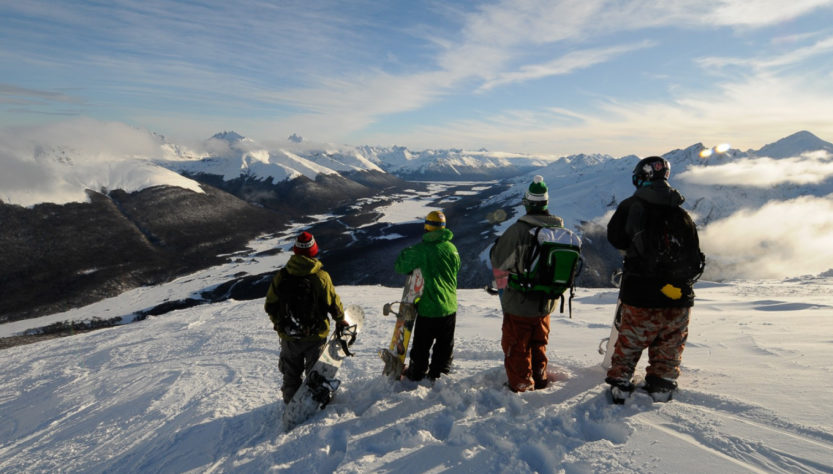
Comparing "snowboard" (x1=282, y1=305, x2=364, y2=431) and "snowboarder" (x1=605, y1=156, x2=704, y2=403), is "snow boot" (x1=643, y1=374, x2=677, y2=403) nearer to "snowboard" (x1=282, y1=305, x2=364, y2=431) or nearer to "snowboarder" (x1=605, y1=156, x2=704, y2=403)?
"snowboarder" (x1=605, y1=156, x2=704, y2=403)

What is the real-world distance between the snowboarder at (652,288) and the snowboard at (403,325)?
98.3 inches

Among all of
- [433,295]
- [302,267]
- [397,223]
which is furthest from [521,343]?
[397,223]

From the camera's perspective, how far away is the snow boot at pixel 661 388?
3.92 m

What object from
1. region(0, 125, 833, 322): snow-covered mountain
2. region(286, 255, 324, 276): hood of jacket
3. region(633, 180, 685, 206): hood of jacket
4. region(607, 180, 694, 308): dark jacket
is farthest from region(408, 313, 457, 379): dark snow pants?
region(0, 125, 833, 322): snow-covered mountain

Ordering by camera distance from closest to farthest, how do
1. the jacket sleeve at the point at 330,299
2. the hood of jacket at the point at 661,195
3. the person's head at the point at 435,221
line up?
the hood of jacket at the point at 661,195
the jacket sleeve at the point at 330,299
the person's head at the point at 435,221

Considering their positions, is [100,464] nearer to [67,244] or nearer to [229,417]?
[229,417]

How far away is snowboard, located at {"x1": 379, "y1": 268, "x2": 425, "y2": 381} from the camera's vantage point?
502cm

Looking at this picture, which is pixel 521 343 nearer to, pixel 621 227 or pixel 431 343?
pixel 431 343

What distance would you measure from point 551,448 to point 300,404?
2871 mm

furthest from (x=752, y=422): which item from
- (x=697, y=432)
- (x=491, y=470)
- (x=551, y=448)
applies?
(x=491, y=470)

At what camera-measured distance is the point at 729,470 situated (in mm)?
2791

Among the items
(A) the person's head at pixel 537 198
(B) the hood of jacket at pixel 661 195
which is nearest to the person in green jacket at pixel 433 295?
(A) the person's head at pixel 537 198

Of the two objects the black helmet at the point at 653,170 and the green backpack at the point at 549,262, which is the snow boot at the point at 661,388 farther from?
the black helmet at the point at 653,170

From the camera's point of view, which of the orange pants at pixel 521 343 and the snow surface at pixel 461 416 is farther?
the orange pants at pixel 521 343
